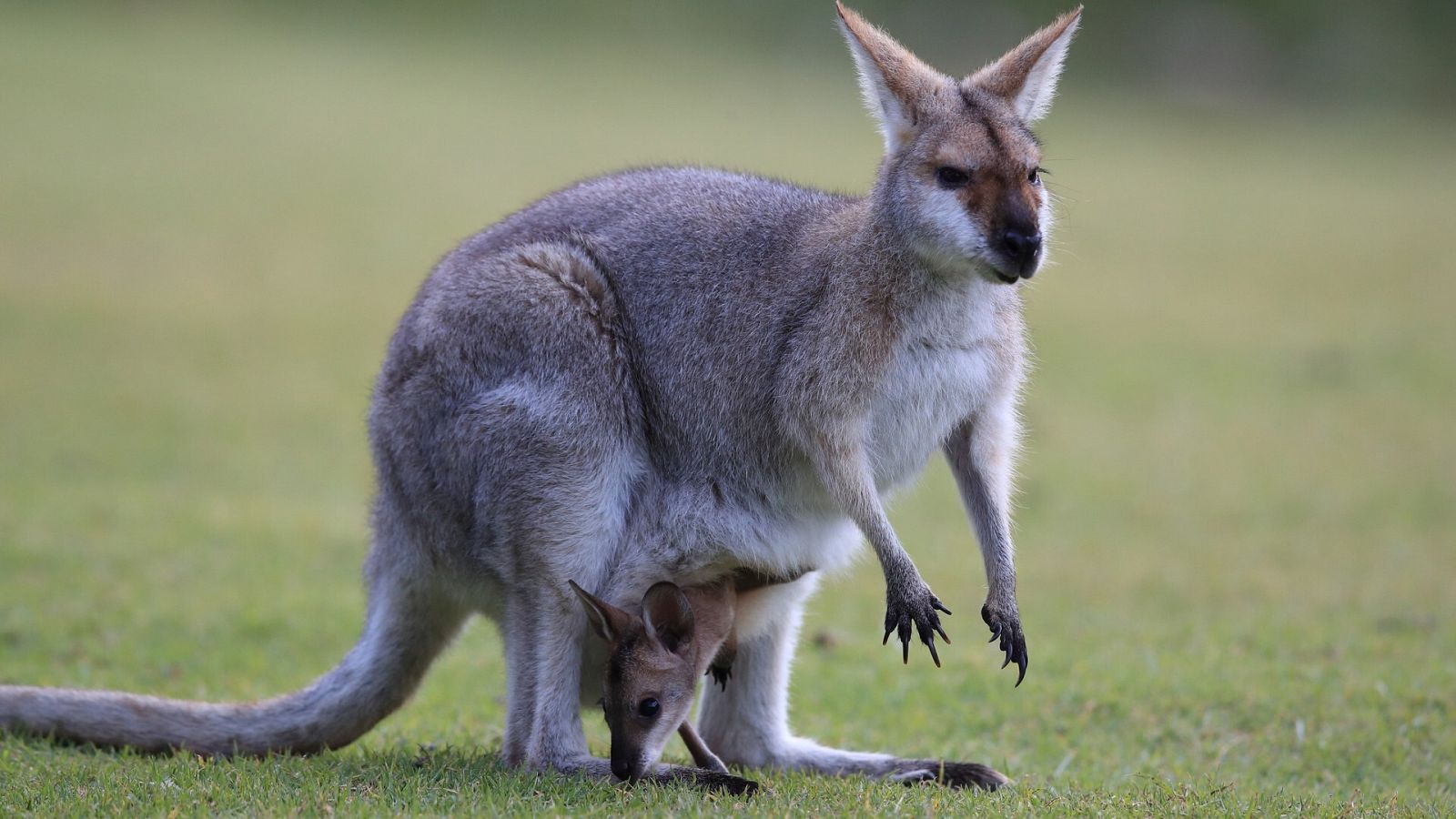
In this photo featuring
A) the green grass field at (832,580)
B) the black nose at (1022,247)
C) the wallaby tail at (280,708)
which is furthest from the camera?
the green grass field at (832,580)

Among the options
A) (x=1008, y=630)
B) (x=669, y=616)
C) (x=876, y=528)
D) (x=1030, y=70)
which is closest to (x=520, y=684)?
(x=669, y=616)

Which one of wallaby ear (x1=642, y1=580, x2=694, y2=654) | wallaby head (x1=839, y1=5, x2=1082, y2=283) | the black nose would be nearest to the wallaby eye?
wallaby head (x1=839, y1=5, x2=1082, y2=283)

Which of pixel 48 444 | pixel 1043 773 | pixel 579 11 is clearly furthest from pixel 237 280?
pixel 579 11

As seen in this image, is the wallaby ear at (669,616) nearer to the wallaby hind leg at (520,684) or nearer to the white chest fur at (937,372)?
the wallaby hind leg at (520,684)

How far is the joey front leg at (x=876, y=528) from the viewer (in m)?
4.77

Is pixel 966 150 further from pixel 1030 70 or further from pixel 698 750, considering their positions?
pixel 698 750

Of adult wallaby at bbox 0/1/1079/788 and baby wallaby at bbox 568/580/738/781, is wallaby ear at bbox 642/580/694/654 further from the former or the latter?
adult wallaby at bbox 0/1/1079/788

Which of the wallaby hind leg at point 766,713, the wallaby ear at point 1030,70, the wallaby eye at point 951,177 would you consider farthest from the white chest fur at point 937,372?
the wallaby hind leg at point 766,713

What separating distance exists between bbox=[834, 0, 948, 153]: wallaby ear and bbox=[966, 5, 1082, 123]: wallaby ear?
0.57 feet

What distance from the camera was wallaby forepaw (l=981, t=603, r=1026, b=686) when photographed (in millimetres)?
4938

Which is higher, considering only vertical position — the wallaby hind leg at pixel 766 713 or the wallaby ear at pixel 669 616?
the wallaby ear at pixel 669 616

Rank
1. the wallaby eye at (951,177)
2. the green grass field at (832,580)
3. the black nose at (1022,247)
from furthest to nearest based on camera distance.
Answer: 1. the green grass field at (832,580)
2. the wallaby eye at (951,177)
3. the black nose at (1022,247)

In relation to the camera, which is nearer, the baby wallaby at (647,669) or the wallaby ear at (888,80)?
the baby wallaby at (647,669)

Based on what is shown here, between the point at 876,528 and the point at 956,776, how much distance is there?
0.94 metres
